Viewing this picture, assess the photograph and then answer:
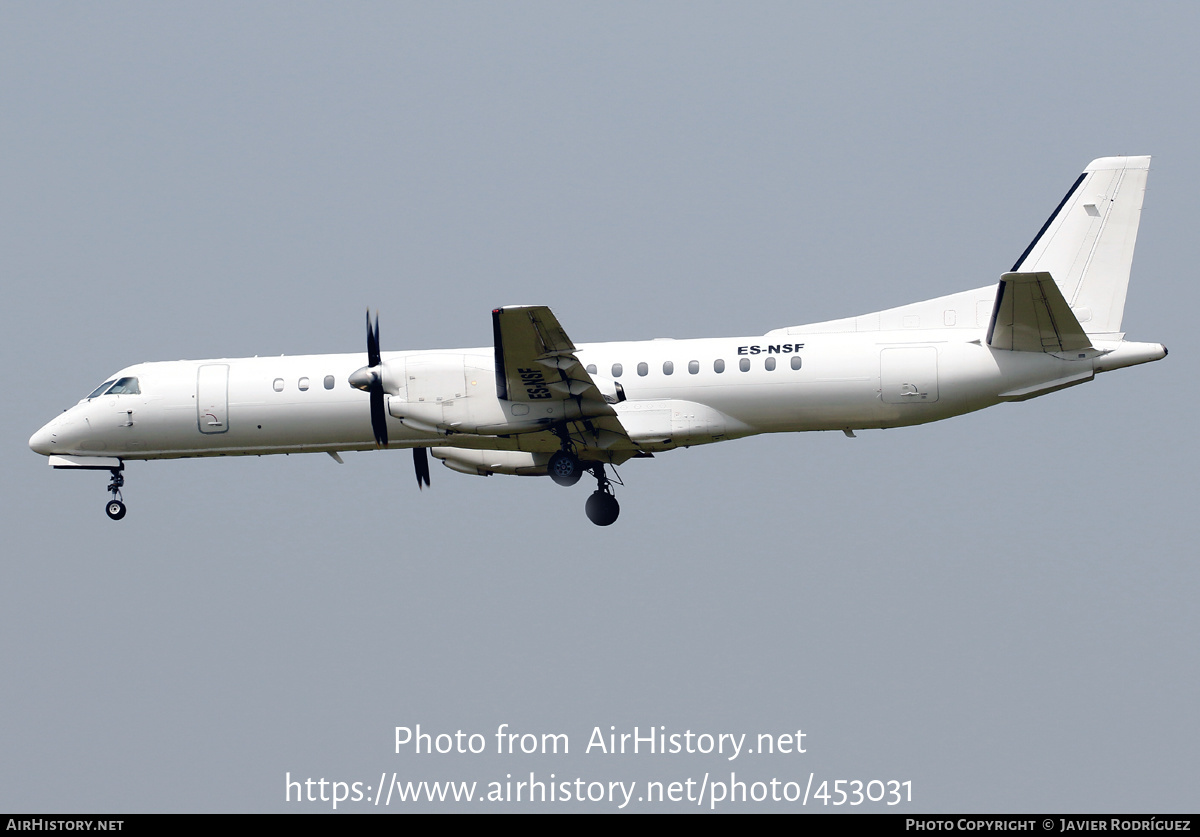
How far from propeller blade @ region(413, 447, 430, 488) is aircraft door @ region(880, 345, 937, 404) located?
30.2ft

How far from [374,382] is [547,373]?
335 cm

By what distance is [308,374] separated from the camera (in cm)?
2583

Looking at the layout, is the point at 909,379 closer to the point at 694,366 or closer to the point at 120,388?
the point at 694,366

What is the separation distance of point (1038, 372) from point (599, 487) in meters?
8.74

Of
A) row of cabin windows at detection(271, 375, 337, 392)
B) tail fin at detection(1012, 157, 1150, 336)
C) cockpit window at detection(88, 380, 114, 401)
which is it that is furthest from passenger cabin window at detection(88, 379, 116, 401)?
tail fin at detection(1012, 157, 1150, 336)

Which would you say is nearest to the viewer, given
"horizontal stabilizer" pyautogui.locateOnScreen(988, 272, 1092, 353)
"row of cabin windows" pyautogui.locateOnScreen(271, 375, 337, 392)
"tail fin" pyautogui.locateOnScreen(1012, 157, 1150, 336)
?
"horizontal stabilizer" pyautogui.locateOnScreen(988, 272, 1092, 353)

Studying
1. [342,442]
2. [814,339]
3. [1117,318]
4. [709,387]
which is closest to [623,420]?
[709,387]

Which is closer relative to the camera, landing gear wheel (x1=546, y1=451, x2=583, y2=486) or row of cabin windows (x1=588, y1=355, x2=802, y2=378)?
row of cabin windows (x1=588, y1=355, x2=802, y2=378)

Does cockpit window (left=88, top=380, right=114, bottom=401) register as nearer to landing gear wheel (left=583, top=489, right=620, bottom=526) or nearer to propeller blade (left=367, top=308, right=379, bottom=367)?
propeller blade (left=367, top=308, right=379, bottom=367)

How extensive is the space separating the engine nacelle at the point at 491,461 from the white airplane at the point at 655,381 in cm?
29

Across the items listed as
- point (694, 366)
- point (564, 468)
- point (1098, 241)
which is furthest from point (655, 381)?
point (1098, 241)

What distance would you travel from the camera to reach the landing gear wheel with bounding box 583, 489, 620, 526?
86.8 ft

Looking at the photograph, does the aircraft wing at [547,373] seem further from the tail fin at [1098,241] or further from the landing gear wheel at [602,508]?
the tail fin at [1098,241]

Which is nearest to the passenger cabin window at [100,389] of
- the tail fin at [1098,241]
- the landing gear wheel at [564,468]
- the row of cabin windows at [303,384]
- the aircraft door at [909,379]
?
the row of cabin windows at [303,384]
